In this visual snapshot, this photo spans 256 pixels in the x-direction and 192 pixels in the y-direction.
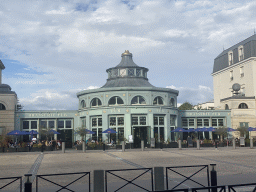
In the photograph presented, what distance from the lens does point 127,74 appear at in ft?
157

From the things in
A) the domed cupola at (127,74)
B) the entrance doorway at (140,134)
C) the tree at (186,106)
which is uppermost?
the domed cupola at (127,74)

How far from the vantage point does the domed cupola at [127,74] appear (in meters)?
46.8

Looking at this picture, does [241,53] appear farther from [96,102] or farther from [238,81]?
[96,102]

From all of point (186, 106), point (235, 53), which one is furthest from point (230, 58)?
point (186, 106)

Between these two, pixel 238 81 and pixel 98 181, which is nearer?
pixel 98 181

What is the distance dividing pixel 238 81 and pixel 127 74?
804 inches

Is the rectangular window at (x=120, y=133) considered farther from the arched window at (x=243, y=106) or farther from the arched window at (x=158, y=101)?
the arched window at (x=243, y=106)

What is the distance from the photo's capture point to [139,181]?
1352 centimetres

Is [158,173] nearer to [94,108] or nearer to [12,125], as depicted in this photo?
[94,108]

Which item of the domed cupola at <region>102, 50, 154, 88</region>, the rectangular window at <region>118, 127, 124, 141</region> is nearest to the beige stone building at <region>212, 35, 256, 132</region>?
the domed cupola at <region>102, 50, 154, 88</region>

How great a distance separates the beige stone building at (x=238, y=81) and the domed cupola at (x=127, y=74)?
1298 cm

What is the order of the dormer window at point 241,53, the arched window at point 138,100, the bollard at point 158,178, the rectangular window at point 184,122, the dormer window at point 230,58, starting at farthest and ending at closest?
1. the dormer window at point 230,58
2. the dormer window at point 241,53
3. the rectangular window at point 184,122
4. the arched window at point 138,100
5. the bollard at point 158,178

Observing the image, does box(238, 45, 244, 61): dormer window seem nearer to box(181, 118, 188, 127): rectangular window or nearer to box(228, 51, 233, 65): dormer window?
box(228, 51, 233, 65): dormer window

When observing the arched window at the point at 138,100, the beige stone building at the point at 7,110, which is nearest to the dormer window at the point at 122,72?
the arched window at the point at 138,100
